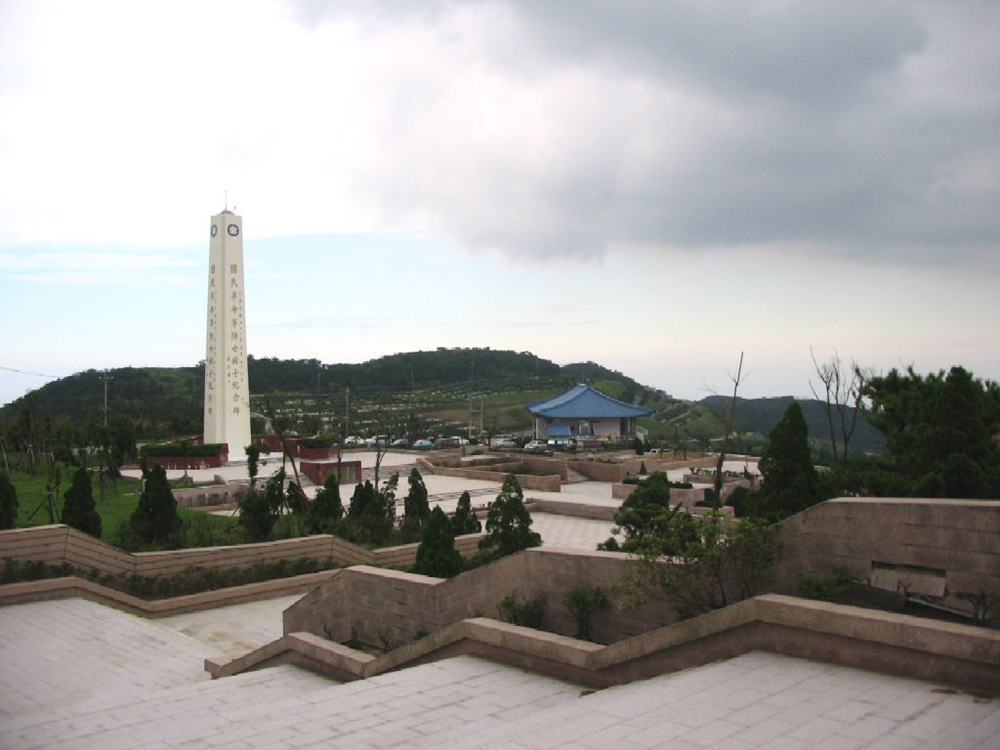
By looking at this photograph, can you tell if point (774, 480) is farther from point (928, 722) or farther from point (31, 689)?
point (31, 689)

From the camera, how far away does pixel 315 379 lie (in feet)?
270

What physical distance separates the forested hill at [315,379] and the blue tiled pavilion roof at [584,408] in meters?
23.2

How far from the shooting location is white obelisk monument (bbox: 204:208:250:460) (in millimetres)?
28703

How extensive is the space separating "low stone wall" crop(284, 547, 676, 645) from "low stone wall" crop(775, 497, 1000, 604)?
1.14m

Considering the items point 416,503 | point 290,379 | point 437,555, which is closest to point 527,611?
point 437,555

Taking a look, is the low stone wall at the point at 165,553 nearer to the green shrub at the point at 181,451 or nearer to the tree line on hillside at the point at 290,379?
the green shrub at the point at 181,451

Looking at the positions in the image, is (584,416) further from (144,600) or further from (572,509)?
(144,600)

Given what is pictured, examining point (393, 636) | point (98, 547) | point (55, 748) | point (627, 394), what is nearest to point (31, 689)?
point (55, 748)

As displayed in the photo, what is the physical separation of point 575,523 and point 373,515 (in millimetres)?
5611

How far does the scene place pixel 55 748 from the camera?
5266 mm

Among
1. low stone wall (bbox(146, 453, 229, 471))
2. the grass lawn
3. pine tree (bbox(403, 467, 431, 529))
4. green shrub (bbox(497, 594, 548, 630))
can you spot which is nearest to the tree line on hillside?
low stone wall (bbox(146, 453, 229, 471))

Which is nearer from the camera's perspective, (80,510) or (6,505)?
(6,505)

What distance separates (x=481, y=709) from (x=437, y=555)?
13.7ft

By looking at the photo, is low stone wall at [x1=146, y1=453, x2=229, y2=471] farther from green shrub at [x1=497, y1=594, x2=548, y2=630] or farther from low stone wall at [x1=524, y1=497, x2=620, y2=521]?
green shrub at [x1=497, y1=594, x2=548, y2=630]
